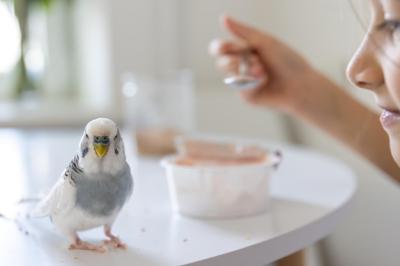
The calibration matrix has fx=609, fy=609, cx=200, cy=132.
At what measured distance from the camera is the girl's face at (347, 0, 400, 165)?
0.39 metres

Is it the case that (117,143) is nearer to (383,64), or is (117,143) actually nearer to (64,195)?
(64,195)

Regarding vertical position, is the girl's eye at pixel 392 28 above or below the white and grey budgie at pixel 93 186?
above

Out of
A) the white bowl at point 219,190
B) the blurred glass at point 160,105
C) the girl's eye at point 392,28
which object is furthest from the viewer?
the blurred glass at point 160,105

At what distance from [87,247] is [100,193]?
49 mm

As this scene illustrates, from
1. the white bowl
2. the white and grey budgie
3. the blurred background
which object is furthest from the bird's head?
the blurred background

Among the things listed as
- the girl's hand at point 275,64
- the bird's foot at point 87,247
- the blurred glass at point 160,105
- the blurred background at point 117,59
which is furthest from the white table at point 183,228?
the blurred background at point 117,59

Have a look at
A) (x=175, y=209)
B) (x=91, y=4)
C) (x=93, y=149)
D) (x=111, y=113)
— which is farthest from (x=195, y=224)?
(x=91, y=4)

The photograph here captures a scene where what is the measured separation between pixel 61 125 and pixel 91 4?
0.35 meters

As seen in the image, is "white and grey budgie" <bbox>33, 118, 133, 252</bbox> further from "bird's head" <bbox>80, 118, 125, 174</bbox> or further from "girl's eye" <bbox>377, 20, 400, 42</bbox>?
"girl's eye" <bbox>377, 20, 400, 42</bbox>

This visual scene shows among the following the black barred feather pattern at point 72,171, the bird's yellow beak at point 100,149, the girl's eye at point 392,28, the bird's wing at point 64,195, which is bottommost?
the bird's wing at point 64,195

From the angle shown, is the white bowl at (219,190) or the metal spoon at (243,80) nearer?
the white bowl at (219,190)

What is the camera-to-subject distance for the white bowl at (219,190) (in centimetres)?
59

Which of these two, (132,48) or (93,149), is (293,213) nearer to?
(93,149)

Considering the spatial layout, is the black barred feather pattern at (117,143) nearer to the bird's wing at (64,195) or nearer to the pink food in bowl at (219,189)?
the bird's wing at (64,195)
